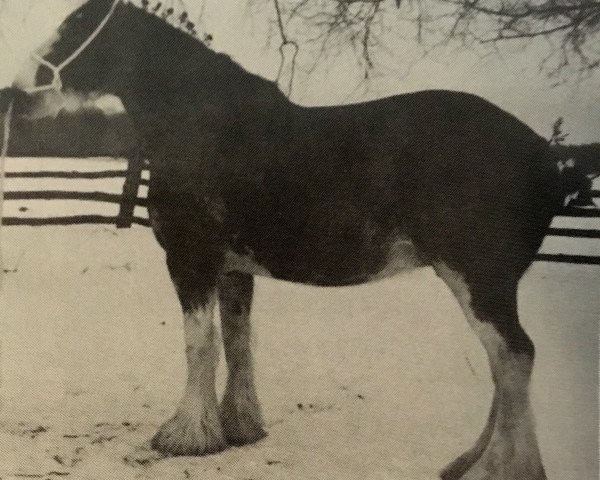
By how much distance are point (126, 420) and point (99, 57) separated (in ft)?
1.85

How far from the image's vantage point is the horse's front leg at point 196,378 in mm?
1085

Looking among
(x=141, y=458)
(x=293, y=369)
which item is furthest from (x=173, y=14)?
(x=141, y=458)

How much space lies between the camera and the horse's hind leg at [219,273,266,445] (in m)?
1.09

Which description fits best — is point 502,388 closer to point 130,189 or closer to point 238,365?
point 238,365

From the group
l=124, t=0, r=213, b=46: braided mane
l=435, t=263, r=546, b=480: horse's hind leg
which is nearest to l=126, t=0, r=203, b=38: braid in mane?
l=124, t=0, r=213, b=46: braided mane

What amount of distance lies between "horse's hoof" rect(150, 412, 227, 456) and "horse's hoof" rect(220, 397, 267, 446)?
16mm

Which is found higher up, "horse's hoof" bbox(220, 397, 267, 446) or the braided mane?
the braided mane

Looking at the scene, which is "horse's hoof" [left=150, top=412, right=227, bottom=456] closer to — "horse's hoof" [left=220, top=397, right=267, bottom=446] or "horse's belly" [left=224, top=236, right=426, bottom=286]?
"horse's hoof" [left=220, top=397, right=267, bottom=446]

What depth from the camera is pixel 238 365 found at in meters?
1.09

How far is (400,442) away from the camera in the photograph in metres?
1.08

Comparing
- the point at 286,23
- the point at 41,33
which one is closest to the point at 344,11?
the point at 286,23

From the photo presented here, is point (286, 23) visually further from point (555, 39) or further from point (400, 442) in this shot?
point (400, 442)

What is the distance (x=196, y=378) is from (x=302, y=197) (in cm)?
32

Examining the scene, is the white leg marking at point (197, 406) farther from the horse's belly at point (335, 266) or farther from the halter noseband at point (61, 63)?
the halter noseband at point (61, 63)
